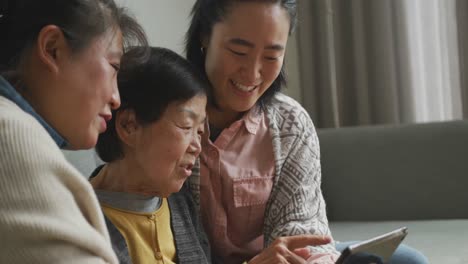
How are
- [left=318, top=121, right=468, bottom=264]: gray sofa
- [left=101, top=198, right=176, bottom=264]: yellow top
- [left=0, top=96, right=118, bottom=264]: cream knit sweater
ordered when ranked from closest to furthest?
[left=0, top=96, right=118, bottom=264]: cream knit sweater
[left=101, top=198, right=176, bottom=264]: yellow top
[left=318, top=121, right=468, bottom=264]: gray sofa

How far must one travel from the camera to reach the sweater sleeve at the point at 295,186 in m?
1.24

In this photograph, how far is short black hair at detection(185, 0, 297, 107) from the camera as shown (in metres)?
1.28

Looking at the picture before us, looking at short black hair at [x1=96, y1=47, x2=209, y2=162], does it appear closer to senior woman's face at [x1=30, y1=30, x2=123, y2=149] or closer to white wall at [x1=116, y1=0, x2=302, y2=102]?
senior woman's face at [x1=30, y1=30, x2=123, y2=149]

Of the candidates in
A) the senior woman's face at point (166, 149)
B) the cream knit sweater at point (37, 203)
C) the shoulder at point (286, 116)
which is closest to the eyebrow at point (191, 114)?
the senior woman's face at point (166, 149)

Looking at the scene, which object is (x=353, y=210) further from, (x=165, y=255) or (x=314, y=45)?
(x=165, y=255)

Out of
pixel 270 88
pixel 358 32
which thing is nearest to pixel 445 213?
pixel 358 32

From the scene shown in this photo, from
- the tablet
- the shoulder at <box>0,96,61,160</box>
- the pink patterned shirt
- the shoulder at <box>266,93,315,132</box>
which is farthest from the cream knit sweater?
the shoulder at <box>266,93,315,132</box>

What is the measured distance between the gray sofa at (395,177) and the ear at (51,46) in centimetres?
140

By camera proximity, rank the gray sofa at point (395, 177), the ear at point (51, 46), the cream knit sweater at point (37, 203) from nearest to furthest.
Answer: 1. the cream knit sweater at point (37, 203)
2. the ear at point (51, 46)
3. the gray sofa at point (395, 177)

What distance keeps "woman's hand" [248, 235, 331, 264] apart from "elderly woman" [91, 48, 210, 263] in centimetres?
14

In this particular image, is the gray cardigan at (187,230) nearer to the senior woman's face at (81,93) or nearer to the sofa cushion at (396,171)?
the senior woman's face at (81,93)

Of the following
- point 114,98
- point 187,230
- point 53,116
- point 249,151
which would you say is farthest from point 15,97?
point 249,151

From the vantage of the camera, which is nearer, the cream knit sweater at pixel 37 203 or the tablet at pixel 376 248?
the cream knit sweater at pixel 37 203

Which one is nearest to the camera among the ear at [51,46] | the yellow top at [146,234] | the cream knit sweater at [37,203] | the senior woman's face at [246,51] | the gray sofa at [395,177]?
the cream knit sweater at [37,203]
